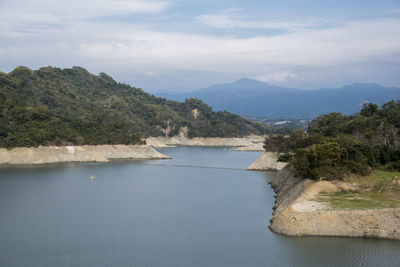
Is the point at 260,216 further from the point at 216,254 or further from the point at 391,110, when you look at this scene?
the point at 391,110

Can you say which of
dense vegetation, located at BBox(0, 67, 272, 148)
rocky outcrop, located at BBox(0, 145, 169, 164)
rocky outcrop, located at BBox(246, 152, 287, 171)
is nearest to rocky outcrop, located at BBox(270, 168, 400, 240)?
rocky outcrop, located at BBox(246, 152, 287, 171)

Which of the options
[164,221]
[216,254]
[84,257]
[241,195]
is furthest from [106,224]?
[241,195]

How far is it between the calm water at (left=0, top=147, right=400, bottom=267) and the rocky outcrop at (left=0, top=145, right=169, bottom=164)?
15468mm

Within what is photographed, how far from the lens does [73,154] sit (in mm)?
67125

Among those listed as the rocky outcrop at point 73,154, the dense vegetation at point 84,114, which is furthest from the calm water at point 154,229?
the dense vegetation at point 84,114

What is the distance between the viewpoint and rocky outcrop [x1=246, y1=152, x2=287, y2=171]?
5543cm

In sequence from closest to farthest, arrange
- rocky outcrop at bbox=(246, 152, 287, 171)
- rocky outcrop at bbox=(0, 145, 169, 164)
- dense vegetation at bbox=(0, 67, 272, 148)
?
rocky outcrop at bbox=(246, 152, 287, 171)
rocky outcrop at bbox=(0, 145, 169, 164)
dense vegetation at bbox=(0, 67, 272, 148)

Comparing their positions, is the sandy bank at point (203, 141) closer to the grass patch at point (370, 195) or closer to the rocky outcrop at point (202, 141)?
the rocky outcrop at point (202, 141)

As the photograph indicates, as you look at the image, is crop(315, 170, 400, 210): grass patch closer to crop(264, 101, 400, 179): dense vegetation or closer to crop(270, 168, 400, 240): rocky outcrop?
crop(270, 168, 400, 240): rocky outcrop

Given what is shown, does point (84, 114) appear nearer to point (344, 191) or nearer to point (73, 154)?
point (73, 154)

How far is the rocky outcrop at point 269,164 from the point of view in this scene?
55.4 metres

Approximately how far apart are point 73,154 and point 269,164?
29766 millimetres

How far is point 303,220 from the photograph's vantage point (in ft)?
79.7

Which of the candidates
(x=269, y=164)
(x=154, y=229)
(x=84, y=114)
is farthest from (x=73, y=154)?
(x=154, y=229)
